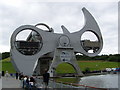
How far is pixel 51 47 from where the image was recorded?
36312 mm

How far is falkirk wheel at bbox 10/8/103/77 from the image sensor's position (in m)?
34.0

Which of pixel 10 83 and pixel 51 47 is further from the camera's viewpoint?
pixel 51 47

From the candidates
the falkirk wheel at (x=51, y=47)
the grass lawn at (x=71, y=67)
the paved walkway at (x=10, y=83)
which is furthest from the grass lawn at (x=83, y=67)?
the paved walkway at (x=10, y=83)

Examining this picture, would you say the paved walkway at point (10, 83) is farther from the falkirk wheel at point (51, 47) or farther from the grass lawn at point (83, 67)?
the grass lawn at point (83, 67)

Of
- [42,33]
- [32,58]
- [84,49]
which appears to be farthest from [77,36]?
[32,58]

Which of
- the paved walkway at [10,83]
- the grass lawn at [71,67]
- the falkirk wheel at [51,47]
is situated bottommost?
the grass lawn at [71,67]

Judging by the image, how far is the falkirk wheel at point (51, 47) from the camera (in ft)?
112

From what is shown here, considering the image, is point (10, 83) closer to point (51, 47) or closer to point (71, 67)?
point (51, 47)

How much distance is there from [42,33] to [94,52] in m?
11.4

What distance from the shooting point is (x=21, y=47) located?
3575 cm

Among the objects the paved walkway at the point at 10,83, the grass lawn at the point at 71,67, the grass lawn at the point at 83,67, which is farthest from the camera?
the grass lawn at the point at 71,67

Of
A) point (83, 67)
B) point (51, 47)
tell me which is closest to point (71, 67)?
point (83, 67)

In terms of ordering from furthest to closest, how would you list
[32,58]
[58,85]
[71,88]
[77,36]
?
[77,36], [32,58], [58,85], [71,88]

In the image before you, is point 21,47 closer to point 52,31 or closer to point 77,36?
point 52,31
